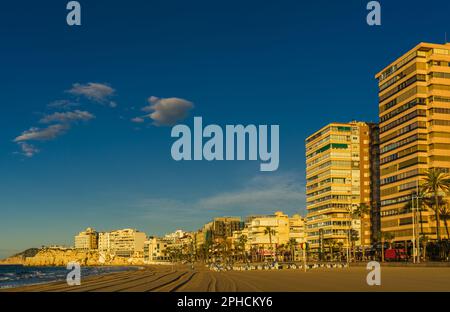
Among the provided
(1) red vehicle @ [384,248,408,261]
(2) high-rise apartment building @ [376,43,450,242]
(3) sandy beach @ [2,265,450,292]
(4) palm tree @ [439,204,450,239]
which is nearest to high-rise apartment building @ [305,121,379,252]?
(2) high-rise apartment building @ [376,43,450,242]

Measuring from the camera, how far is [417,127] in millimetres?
140000

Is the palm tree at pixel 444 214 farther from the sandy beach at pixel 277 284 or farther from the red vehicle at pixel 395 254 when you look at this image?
the sandy beach at pixel 277 284

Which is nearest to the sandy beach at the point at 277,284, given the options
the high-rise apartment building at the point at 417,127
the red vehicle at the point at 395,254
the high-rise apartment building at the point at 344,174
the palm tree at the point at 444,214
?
the palm tree at the point at 444,214

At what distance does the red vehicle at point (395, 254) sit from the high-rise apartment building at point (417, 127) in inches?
203

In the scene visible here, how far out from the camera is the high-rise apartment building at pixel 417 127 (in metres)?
138

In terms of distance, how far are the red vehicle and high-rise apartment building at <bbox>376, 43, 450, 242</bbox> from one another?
5.14 metres

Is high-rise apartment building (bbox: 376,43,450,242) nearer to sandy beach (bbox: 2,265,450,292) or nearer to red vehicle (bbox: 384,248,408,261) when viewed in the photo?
red vehicle (bbox: 384,248,408,261)

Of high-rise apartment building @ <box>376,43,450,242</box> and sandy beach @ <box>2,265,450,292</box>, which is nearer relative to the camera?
sandy beach @ <box>2,265,450,292</box>

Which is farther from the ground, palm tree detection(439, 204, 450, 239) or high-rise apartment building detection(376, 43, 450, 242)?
high-rise apartment building detection(376, 43, 450, 242)

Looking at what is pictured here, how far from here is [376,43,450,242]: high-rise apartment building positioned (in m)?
138

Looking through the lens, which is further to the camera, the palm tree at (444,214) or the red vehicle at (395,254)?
the red vehicle at (395,254)

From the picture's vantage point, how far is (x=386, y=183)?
15488cm
